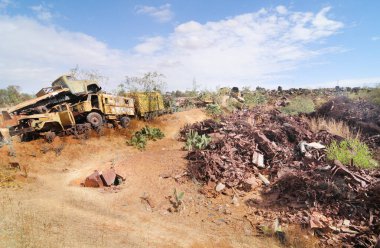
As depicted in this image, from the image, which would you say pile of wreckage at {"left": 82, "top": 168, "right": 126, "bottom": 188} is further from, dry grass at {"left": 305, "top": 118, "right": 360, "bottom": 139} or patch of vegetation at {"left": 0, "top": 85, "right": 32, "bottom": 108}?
patch of vegetation at {"left": 0, "top": 85, "right": 32, "bottom": 108}

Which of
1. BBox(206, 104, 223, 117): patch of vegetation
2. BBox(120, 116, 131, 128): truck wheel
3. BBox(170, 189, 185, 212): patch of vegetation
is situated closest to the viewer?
BBox(170, 189, 185, 212): patch of vegetation

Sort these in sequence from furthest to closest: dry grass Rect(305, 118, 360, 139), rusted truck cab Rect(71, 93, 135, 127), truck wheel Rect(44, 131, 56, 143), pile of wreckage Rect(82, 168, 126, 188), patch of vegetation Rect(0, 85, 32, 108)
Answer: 1. patch of vegetation Rect(0, 85, 32, 108)
2. rusted truck cab Rect(71, 93, 135, 127)
3. truck wheel Rect(44, 131, 56, 143)
4. dry grass Rect(305, 118, 360, 139)
5. pile of wreckage Rect(82, 168, 126, 188)

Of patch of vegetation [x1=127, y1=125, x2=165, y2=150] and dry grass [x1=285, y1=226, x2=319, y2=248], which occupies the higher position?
patch of vegetation [x1=127, y1=125, x2=165, y2=150]

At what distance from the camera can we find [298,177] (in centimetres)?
744

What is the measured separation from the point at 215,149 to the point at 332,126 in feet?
16.9

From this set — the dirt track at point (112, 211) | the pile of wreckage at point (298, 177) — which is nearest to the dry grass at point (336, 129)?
the pile of wreckage at point (298, 177)

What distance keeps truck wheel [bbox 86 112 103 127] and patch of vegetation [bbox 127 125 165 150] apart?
1.75 m

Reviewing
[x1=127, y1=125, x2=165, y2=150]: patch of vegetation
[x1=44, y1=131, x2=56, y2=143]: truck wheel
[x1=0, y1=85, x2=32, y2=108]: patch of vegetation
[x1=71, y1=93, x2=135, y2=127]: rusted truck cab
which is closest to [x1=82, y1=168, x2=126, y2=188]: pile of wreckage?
[x1=127, y1=125, x2=165, y2=150]: patch of vegetation

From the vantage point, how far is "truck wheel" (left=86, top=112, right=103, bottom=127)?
1349 cm

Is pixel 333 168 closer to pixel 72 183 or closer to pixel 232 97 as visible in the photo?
pixel 72 183

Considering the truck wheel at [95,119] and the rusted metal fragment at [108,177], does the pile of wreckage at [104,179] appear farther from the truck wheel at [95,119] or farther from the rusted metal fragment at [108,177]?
the truck wheel at [95,119]

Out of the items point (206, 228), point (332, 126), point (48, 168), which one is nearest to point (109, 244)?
point (206, 228)

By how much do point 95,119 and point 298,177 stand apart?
9752mm

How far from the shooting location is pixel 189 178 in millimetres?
8680
